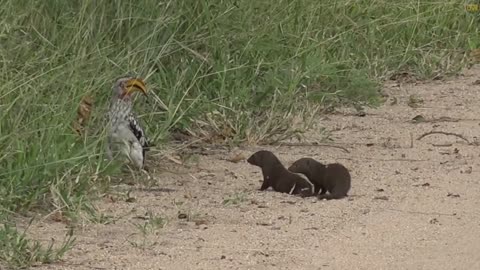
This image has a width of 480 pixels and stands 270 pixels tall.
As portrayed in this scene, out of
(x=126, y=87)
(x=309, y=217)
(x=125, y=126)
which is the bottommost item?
(x=309, y=217)

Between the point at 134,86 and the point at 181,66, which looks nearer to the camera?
the point at 134,86

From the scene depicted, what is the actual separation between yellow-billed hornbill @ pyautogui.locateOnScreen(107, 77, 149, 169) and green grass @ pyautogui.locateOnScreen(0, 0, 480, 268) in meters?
0.09

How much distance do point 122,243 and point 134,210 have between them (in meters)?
0.60

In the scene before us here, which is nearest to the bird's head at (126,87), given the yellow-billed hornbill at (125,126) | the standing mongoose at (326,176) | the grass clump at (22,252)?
the yellow-billed hornbill at (125,126)

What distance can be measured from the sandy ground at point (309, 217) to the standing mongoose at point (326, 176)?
7cm

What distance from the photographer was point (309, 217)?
6352mm

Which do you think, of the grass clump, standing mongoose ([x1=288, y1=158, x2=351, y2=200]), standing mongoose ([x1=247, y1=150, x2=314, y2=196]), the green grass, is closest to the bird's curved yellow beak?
the green grass

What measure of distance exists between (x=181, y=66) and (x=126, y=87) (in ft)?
3.76

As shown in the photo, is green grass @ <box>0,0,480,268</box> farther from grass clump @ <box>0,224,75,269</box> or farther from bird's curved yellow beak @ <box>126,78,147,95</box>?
grass clump @ <box>0,224,75,269</box>

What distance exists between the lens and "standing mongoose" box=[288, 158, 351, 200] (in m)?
6.73

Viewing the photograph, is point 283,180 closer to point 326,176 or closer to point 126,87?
point 326,176

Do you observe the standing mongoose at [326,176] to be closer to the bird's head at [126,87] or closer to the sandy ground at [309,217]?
the sandy ground at [309,217]

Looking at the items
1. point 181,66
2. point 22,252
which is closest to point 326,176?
point 181,66

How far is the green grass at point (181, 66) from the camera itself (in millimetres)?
6312
